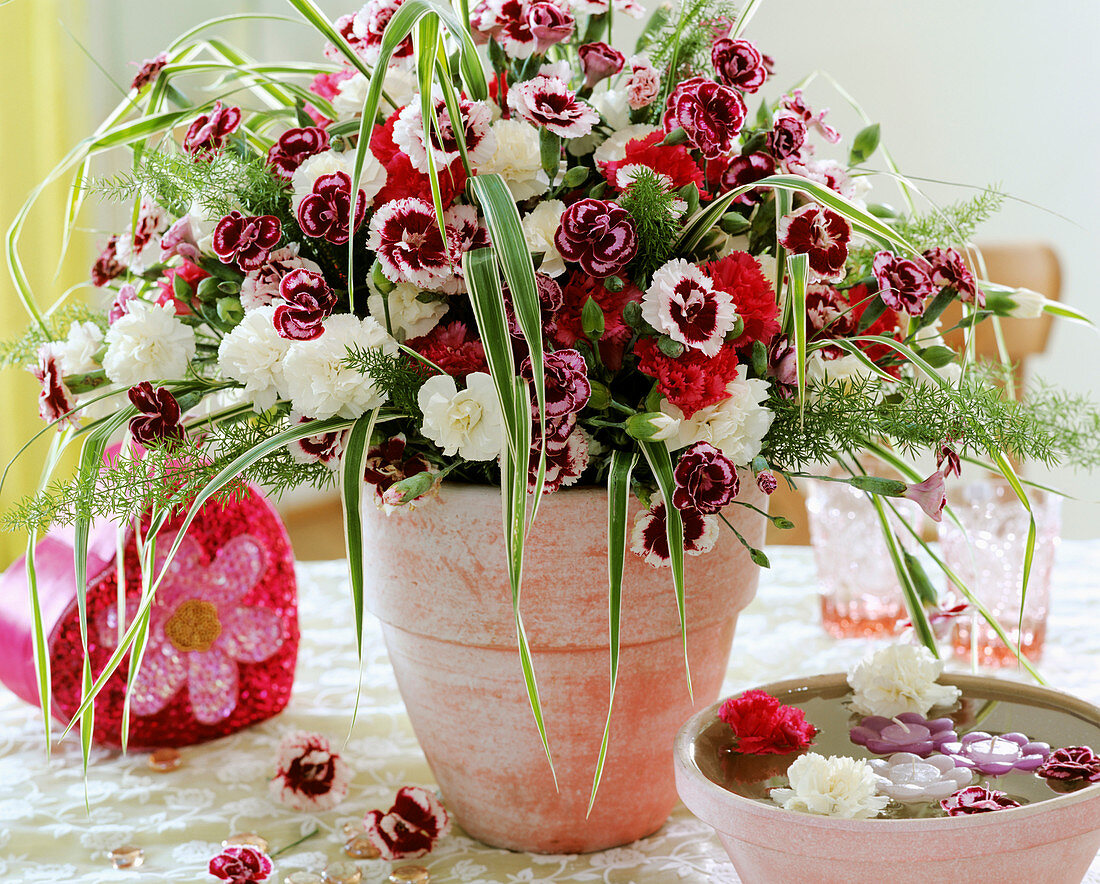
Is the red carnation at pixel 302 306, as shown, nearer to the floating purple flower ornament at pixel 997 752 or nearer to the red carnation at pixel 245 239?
the red carnation at pixel 245 239

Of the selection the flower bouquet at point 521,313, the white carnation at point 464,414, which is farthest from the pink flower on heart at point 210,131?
the white carnation at point 464,414

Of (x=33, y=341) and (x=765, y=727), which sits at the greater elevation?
(x=33, y=341)

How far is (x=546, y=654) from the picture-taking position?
1.99 feet

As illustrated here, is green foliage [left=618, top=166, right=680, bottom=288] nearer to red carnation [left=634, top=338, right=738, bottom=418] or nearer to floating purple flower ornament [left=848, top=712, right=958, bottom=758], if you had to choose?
red carnation [left=634, top=338, right=738, bottom=418]

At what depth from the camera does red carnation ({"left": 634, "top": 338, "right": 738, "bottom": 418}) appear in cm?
54

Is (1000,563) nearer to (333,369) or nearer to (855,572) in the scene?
(855,572)

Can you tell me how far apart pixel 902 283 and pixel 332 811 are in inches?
17.9

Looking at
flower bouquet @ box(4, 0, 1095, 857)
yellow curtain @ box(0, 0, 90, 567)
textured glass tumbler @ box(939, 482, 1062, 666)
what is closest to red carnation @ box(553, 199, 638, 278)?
flower bouquet @ box(4, 0, 1095, 857)

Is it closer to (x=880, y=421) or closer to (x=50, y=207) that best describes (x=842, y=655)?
(x=880, y=421)

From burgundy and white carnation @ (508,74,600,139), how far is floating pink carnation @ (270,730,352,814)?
40 cm

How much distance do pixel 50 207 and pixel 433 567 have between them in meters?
1.80

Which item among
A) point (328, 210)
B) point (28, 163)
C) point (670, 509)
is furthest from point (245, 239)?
point (28, 163)

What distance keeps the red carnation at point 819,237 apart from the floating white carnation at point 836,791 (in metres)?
0.26

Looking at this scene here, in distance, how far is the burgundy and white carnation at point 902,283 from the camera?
582mm
